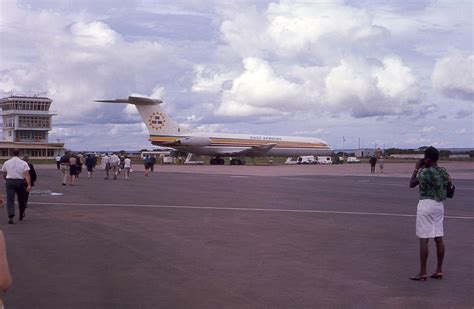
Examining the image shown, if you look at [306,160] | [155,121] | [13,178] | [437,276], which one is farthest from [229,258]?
[306,160]

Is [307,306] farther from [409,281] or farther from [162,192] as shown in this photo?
[162,192]

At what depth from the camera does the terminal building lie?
320 feet

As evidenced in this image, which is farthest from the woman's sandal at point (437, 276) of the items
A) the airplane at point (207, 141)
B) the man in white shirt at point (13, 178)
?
the airplane at point (207, 141)

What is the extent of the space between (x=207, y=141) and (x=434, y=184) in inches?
2268

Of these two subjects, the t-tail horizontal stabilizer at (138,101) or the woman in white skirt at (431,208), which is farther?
the t-tail horizontal stabilizer at (138,101)

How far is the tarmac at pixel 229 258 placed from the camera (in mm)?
7284

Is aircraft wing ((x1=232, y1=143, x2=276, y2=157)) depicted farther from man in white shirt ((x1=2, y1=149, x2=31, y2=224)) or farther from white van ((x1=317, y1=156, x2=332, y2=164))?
man in white shirt ((x1=2, y1=149, x2=31, y2=224))

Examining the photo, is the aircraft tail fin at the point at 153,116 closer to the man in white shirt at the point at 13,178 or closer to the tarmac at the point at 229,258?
the tarmac at the point at 229,258

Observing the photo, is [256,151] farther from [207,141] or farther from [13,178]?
[13,178]

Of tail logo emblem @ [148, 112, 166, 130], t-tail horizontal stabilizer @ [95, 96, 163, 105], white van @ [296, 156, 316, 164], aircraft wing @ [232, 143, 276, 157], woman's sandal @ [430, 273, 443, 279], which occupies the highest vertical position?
t-tail horizontal stabilizer @ [95, 96, 163, 105]

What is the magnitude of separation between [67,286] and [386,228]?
26.3ft

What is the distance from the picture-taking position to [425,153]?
8.70 metres

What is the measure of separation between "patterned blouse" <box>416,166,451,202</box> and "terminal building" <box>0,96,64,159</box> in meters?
92.6

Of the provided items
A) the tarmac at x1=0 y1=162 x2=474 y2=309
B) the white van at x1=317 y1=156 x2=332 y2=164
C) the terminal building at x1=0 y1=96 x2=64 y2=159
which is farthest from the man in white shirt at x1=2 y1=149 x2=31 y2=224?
the terminal building at x1=0 y1=96 x2=64 y2=159
